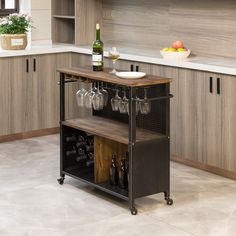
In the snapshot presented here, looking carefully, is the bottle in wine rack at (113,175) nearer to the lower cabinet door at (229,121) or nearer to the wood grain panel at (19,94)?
the lower cabinet door at (229,121)

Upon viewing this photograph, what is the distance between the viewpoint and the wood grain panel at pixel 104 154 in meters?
5.35

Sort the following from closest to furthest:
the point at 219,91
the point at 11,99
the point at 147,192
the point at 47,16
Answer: the point at 147,192, the point at 219,91, the point at 11,99, the point at 47,16

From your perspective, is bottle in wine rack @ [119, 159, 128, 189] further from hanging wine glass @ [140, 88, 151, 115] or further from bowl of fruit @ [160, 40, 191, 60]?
bowl of fruit @ [160, 40, 191, 60]

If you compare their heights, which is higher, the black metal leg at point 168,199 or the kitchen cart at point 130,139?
the kitchen cart at point 130,139

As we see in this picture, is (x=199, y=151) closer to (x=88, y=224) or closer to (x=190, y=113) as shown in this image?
(x=190, y=113)

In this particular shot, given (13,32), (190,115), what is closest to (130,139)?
(190,115)

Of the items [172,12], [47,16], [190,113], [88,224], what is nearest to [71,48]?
[47,16]

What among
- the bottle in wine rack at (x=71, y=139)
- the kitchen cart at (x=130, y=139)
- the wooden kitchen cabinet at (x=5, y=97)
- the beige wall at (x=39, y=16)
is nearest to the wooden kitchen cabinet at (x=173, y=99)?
the kitchen cart at (x=130, y=139)

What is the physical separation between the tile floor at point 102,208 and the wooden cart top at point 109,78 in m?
0.94

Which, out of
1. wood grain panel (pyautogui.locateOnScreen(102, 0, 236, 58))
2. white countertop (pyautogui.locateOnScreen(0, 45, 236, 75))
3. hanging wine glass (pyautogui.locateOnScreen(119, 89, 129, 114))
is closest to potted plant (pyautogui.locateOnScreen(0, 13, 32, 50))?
white countertop (pyautogui.locateOnScreen(0, 45, 236, 75))

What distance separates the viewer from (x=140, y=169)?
16.2ft

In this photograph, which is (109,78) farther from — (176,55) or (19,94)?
(19,94)

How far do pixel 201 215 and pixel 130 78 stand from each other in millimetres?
1112

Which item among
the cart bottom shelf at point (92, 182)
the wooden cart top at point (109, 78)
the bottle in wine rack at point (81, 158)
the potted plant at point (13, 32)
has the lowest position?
the cart bottom shelf at point (92, 182)
